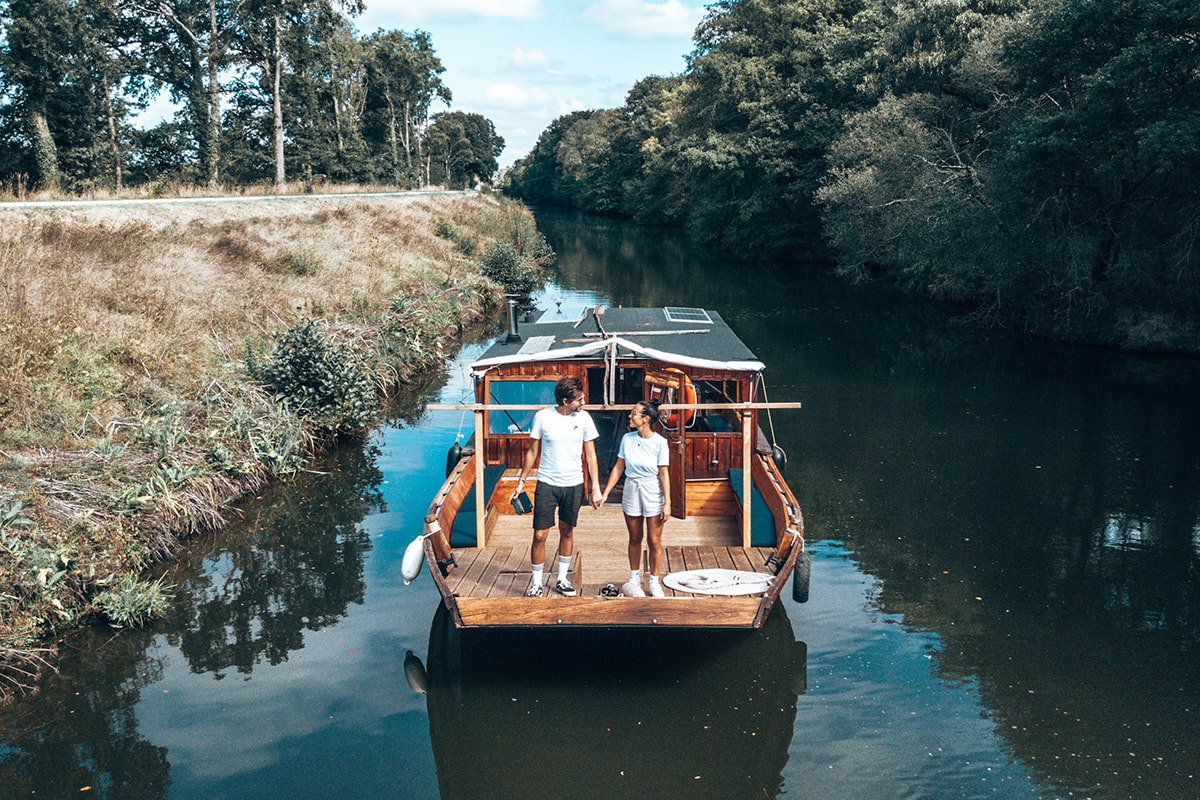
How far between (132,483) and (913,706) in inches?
342

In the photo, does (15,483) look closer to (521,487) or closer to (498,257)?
(521,487)

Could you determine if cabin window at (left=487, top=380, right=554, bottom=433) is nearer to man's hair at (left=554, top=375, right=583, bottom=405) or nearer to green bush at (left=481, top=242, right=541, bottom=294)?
man's hair at (left=554, top=375, right=583, bottom=405)

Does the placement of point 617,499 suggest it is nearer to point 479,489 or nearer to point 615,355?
point 615,355

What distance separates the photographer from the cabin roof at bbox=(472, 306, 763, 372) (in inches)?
425

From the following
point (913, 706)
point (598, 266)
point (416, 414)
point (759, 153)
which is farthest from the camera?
point (598, 266)

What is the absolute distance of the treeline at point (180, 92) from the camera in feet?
118

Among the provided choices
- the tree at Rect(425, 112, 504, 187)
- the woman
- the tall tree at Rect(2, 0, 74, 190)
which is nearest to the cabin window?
the woman

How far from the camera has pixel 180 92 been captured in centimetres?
4384

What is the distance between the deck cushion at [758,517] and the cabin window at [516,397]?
2.74 metres

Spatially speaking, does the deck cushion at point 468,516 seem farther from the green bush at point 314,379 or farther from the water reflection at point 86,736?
the green bush at point 314,379

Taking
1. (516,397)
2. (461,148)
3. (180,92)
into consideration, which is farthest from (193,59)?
(461,148)

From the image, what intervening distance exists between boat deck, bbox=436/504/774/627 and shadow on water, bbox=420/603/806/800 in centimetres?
64

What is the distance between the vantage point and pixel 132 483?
1102 cm

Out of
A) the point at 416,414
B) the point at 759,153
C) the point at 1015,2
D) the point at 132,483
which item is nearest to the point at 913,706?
the point at 132,483
